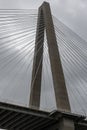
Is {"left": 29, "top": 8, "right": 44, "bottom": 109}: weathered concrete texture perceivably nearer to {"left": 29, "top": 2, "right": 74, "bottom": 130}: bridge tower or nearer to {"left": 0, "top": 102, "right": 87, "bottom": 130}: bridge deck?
{"left": 29, "top": 2, "right": 74, "bottom": 130}: bridge tower

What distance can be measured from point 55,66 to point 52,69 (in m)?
0.42

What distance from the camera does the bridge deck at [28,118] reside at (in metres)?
30.4

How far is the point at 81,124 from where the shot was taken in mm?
33875

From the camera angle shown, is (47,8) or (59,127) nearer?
(59,127)

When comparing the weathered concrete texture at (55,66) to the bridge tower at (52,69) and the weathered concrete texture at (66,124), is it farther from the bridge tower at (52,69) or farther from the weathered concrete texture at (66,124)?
the weathered concrete texture at (66,124)

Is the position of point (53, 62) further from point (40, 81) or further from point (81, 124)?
point (81, 124)

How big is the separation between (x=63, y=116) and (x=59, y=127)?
1541 millimetres

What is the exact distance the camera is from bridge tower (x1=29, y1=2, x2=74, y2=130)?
99.8 ft

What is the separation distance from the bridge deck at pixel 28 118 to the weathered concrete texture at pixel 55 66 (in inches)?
36.7

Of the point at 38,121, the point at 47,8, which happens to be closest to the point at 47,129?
the point at 38,121

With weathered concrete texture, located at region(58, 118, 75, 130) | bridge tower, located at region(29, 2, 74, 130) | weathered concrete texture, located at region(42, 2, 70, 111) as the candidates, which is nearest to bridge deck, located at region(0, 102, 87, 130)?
weathered concrete texture, located at region(58, 118, 75, 130)

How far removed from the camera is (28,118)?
32.3 metres

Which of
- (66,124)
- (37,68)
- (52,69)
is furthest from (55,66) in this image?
(66,124)

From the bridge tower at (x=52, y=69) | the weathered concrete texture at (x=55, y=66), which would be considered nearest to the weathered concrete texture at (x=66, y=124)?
the bridge tower at (x=52, y=69)
